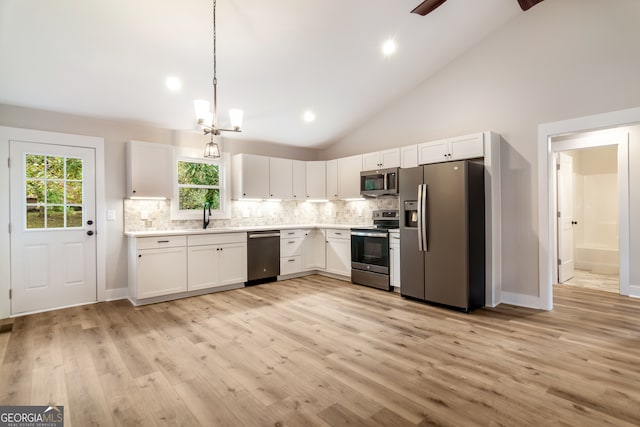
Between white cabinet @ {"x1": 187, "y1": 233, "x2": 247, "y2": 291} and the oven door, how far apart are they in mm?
1766

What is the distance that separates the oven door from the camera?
189 inches

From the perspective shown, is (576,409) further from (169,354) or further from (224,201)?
(224,201)

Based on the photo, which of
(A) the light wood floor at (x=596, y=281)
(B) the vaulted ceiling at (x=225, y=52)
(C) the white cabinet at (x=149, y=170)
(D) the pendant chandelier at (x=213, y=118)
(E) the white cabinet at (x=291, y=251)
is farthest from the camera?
(E) the white cabinet at (x=291, y=251)

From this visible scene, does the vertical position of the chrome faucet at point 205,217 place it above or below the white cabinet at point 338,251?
above

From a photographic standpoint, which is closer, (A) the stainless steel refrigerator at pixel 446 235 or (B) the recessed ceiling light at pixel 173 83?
(A) the stainless steel refrigerator at pixel 446 235

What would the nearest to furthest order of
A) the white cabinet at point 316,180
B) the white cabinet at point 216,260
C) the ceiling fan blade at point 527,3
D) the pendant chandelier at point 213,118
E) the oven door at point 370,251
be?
the pendant chandelier at point 213,118 → the ceiling fan blade at point 527,3 → the white cabinet at point 216,260 → the oven door at point 370,251 → the white cabinet at point 316,180

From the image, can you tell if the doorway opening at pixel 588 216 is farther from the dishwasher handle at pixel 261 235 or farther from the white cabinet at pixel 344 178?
the dishwasher handle at pixel 261 235

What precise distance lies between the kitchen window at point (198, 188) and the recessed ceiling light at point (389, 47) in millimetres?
3070

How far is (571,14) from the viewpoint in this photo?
369 centimetres

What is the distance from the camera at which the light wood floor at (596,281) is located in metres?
4.93

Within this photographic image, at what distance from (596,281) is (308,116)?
18.1 ft

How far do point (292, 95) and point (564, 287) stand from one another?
5092 mm

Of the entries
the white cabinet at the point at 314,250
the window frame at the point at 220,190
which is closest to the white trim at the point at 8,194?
the window frame at the point at 220,190

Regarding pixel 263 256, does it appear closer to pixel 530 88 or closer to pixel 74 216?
pixel 74 216
